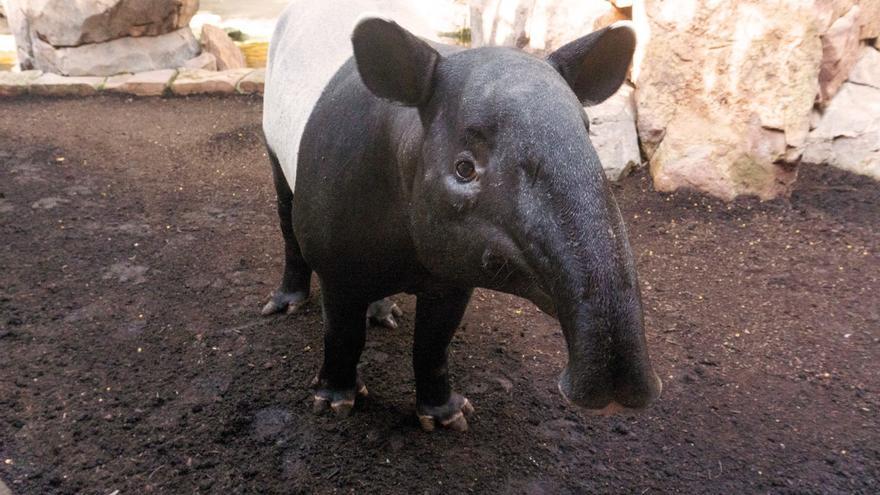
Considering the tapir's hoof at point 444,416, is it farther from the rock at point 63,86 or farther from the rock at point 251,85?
the rock at point 63,86

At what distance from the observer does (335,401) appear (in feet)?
9.29

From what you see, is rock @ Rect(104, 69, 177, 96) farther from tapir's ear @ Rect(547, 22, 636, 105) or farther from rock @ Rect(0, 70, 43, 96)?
tapir's ear @ Rect(547, 22, 636, 105)

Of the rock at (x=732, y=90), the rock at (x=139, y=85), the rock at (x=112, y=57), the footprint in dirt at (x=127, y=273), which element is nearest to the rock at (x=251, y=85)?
the rock at (x=139, y=85)

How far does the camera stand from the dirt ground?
262 centimetres

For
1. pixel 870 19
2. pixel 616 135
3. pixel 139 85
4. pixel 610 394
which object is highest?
pixel 870 19

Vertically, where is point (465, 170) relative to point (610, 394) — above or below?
above

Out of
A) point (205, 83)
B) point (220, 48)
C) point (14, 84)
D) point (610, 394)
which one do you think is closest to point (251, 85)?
point (205, 83)

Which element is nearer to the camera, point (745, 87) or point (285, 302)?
point (285, 302)

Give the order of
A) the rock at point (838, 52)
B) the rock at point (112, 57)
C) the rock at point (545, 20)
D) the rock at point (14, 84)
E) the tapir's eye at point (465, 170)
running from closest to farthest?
the tapir's eye at point (465, 170) → the rock at point (838, 52) → the rock at point (545, 20) → the rock at point (14, 84) → the rock at point (112, 57)

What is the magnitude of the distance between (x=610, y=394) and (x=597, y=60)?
952 mm

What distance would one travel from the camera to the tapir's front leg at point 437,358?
2.48 metres

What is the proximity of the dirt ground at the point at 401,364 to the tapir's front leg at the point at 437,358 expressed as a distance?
86 mm

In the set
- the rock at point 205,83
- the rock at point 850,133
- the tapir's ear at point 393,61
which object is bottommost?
the rock at point 205,83

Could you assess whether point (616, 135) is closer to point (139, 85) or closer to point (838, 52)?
point (838, 52)
